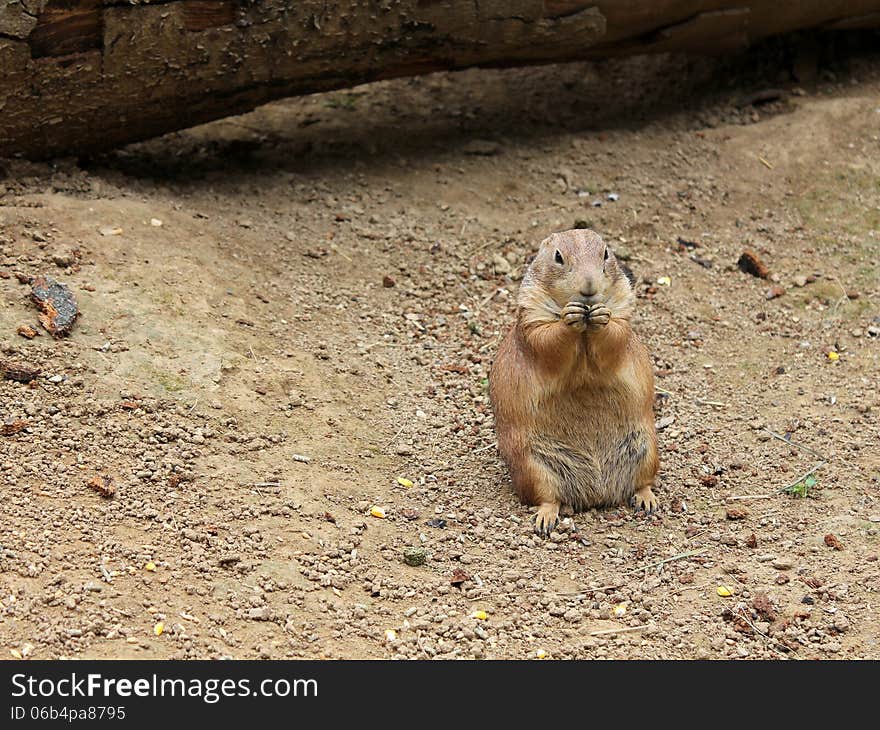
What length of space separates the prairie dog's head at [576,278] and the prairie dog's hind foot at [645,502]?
99 cm

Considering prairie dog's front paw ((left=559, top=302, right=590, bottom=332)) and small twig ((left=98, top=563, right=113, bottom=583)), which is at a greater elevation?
prairie dog's front paw ((left=559, top=302, right=590, bottom=332))

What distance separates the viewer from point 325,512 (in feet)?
20.0

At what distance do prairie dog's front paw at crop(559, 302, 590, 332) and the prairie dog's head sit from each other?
5 cm

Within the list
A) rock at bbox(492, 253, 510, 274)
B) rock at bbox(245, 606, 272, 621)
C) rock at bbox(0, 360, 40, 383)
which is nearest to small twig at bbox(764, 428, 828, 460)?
rock at bbox(492, 253, 510, 274)

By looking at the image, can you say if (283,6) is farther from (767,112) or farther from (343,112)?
(767,112)

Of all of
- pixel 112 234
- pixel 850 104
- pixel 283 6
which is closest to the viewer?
pixel 112 234

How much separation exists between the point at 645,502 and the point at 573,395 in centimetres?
71

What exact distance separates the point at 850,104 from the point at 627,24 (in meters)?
2.06

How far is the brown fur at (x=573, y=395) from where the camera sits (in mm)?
6098

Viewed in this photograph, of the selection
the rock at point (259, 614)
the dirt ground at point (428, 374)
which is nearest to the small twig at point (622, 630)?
the dirt ground at point (428, 374)

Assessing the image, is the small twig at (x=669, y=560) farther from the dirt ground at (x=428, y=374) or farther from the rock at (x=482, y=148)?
the rock at (x=482, y=148)

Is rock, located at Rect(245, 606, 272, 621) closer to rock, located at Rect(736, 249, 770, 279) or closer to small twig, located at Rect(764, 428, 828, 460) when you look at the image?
small twig, located at Rect(764, 428, 828, 460)

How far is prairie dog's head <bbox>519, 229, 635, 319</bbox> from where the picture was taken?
6000mm

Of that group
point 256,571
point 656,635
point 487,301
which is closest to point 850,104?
point 487,301
